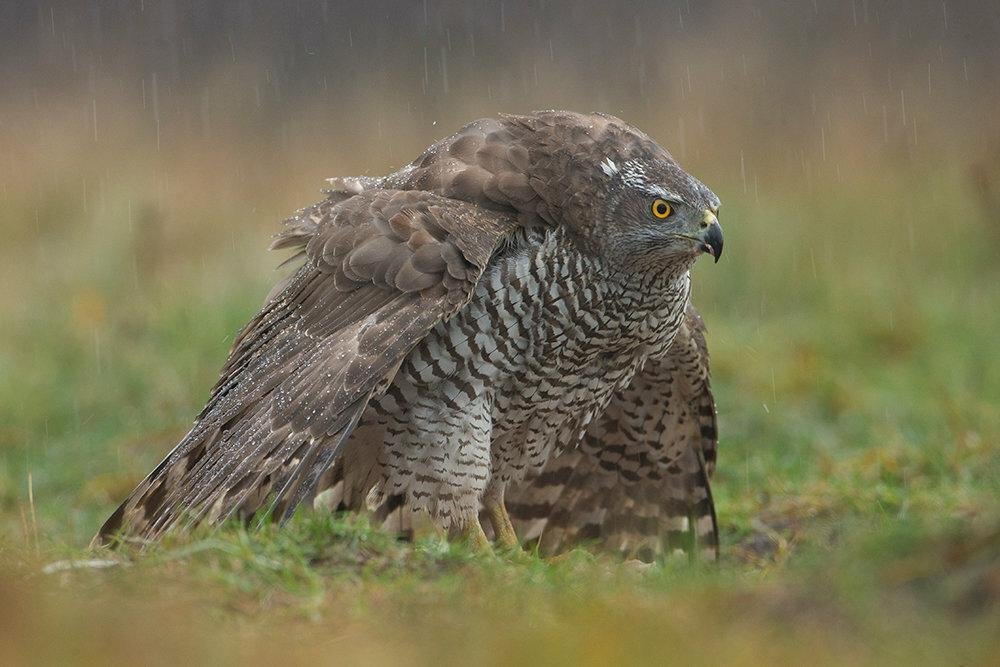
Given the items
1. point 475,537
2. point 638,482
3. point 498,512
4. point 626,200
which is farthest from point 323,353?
point 638,482

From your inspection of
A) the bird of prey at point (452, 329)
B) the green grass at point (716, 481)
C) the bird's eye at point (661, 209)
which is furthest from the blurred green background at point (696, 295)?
the bird's eye at point (661, 209)

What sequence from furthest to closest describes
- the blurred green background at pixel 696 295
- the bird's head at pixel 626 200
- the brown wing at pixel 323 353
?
the bird's head at pixel 626 200
the brown wing at pixel 323 353
the blurred green background at pixel 696 295

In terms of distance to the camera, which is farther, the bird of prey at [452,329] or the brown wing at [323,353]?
the bird of prey at [452,329]

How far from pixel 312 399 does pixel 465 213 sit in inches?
35.4

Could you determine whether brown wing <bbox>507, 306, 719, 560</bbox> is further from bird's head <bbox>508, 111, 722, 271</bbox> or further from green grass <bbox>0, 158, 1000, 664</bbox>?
bird's head <bbox>508, 111, 722, 271</bbox>

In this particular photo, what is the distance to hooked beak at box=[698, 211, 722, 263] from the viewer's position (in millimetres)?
5195

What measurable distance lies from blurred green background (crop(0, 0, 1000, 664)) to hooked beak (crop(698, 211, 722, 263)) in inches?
43.0

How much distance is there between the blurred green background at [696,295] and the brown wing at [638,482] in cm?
28

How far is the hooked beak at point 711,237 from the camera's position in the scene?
5.20 meters

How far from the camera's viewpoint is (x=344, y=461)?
5.79m

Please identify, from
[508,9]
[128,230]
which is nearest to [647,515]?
[128,230]

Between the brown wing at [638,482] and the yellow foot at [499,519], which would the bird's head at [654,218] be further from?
the yellow foot at [499,519]

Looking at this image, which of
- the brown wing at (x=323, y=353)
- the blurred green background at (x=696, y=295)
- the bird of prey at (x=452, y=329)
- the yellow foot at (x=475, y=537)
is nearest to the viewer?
the blurred green background at (x=696, y=295)

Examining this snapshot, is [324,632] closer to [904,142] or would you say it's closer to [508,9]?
[904,142]
